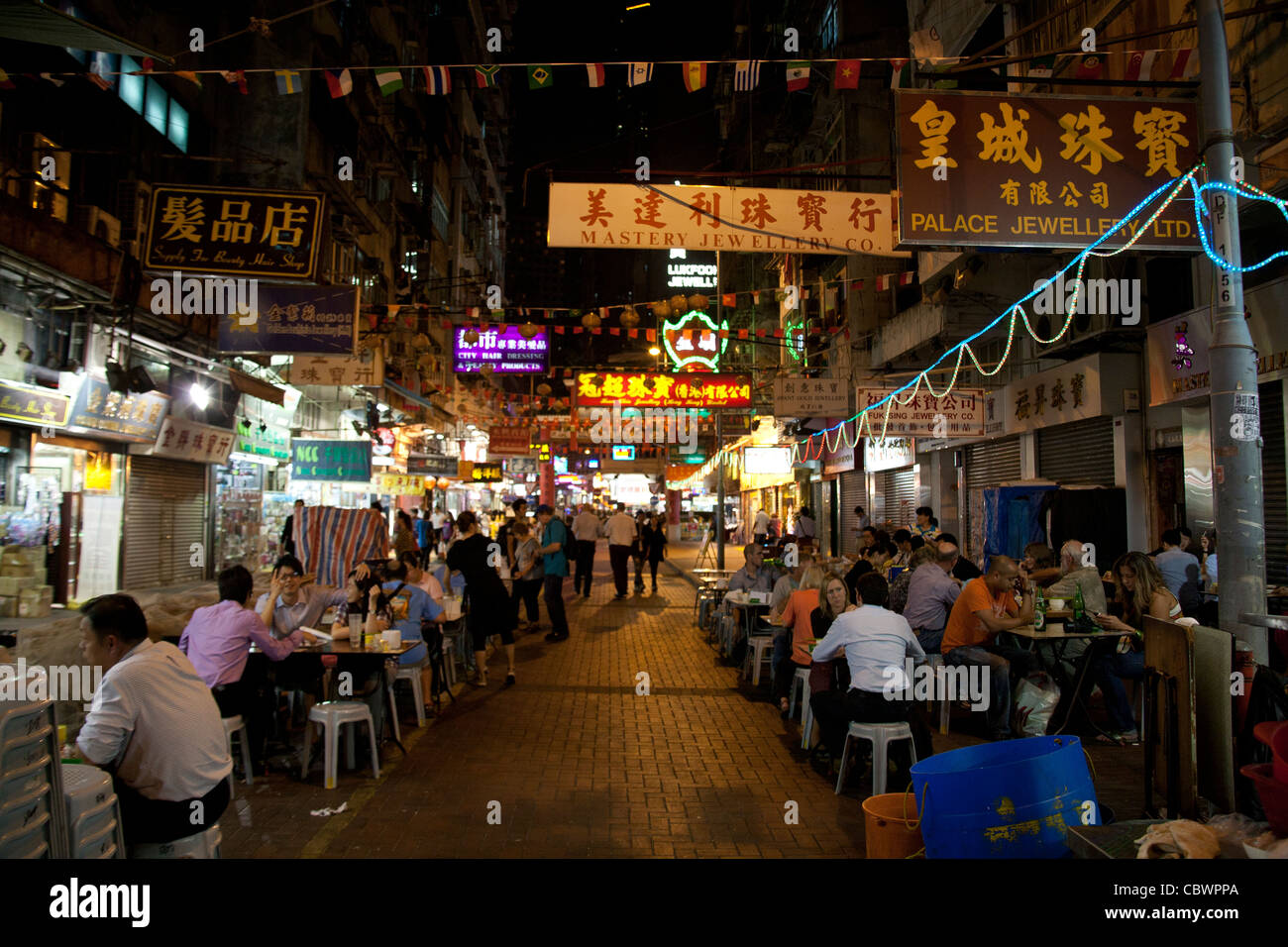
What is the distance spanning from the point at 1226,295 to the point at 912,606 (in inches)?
168

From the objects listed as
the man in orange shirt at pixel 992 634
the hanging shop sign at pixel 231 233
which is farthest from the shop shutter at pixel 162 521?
the man in orange shirt at pixel 992 634

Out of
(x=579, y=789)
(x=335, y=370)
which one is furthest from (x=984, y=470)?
(x=335, y=370)

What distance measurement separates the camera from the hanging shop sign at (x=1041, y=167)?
21.5 feet

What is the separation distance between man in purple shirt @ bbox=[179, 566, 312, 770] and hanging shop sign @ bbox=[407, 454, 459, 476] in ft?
59.0

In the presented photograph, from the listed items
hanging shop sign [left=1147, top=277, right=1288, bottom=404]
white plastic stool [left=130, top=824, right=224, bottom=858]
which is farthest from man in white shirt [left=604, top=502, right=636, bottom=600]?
white plastic stool [left=130, top=824, right=224, bottom=858]

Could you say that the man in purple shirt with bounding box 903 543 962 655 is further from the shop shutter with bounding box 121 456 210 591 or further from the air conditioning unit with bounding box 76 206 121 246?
the shop shutter with bounding box 121 456 210 591

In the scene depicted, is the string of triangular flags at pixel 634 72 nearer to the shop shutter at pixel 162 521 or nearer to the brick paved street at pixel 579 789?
the brick paved street at pixel 579 789

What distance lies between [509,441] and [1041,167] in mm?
20389

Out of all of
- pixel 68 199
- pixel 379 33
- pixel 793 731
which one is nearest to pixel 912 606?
pixel 793 731

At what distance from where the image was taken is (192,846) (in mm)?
3664

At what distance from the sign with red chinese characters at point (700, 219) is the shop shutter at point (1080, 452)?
18.8 feet

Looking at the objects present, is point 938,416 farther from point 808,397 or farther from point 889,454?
point 889,454

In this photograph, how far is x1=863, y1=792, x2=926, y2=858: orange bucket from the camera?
3.65 metres
